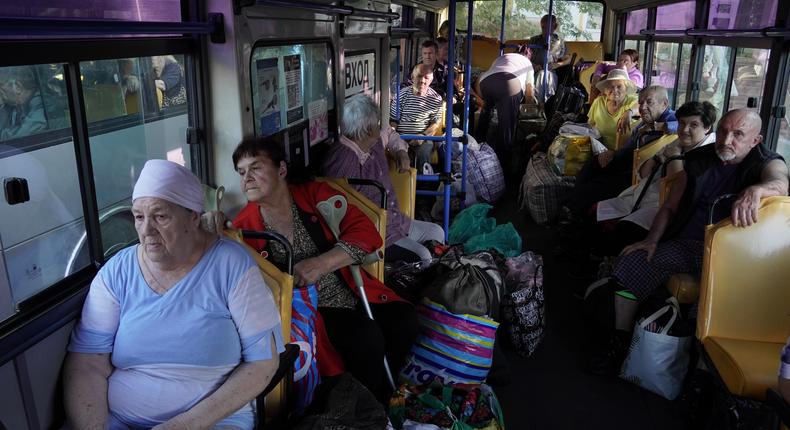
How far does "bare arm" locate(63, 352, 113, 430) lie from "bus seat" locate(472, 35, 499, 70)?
10066 mm

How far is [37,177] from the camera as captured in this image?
6.26 feet

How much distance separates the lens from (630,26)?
9688 mm

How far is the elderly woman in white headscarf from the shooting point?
1.99m

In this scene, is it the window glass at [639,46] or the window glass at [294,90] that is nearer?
the window glass at [294,90]

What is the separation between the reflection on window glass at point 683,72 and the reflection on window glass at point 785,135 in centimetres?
208

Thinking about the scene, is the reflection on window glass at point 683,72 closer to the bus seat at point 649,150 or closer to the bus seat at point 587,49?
the bus seat at point 649,150

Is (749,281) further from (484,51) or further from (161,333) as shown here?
(484,51)

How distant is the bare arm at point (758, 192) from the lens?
2.96 metres

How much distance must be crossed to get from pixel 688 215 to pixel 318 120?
7.41 ft

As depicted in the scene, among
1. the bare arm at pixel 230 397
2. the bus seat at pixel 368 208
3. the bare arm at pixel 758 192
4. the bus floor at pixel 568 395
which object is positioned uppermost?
the bare arm at pixel 758 192

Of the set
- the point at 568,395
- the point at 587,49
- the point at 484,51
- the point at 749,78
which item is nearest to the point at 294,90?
the point at 568,395

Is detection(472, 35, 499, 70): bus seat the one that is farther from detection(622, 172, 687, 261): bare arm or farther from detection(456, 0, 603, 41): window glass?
detection(622, 172, 687, 261): bare arm

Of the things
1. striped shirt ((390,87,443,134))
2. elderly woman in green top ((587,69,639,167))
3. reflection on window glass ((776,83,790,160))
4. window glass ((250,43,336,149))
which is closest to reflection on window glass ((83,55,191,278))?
window glass ((250,43,336,149))

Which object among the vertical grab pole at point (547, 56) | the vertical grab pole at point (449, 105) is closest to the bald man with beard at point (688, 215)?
the vertical grab pole at point (449, 105)
